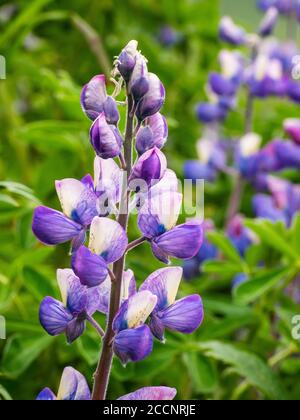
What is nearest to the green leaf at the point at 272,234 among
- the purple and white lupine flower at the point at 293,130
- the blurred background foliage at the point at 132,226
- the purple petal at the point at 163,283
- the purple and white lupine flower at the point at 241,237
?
the blurred background foliage at the point at 132,226

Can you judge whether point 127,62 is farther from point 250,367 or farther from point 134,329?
point 250,367

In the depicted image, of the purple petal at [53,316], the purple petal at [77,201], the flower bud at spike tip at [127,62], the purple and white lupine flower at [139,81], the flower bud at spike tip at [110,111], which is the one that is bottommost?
the purple petal at [53,316]

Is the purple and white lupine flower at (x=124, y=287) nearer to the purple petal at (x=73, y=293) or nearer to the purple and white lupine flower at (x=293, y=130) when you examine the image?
the purple petal at (x=73, y=293)

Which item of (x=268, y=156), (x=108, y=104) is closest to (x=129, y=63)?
(x=108, y=104)

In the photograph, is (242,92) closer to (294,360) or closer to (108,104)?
(294,360)

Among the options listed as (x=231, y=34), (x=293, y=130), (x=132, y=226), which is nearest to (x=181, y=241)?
(x=132, y=226)

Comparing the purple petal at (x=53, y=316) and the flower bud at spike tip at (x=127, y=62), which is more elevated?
the flower bud at spike tip at (x=127, y=62)
